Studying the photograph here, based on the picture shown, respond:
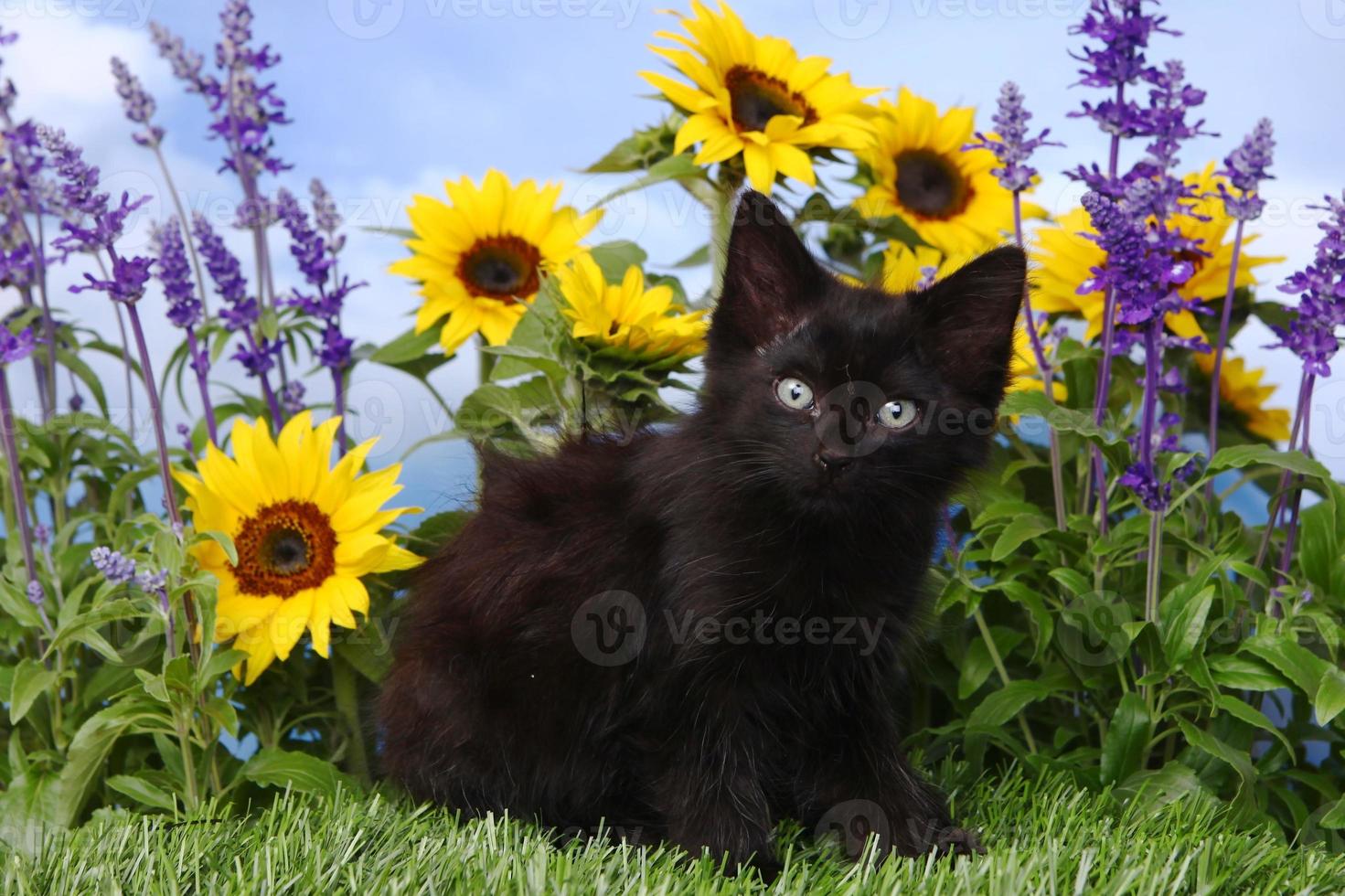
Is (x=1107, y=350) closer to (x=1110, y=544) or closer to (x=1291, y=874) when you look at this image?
(x=1110, y=544)

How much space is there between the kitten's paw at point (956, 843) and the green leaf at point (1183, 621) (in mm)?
465

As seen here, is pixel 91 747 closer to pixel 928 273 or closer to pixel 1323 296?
pixel 928 273

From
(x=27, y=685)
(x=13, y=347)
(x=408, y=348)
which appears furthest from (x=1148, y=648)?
(x=13, y=347)

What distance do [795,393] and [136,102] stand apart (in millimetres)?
1887

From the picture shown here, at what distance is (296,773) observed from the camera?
226 cm

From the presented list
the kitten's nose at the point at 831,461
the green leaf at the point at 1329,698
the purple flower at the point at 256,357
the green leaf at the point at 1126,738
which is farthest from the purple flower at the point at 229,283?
the green leaf at the point at 1329,698

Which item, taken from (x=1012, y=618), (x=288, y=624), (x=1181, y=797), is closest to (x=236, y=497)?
(x=288, y=624)

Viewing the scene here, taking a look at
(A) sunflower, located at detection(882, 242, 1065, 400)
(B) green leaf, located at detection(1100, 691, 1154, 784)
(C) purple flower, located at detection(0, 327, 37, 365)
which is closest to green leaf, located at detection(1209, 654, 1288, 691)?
(B) green leaf, located at detection(1100, 691, 1154, 784)

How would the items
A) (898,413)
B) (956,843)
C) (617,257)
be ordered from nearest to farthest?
(898,413) → (956,843) → (617,257)

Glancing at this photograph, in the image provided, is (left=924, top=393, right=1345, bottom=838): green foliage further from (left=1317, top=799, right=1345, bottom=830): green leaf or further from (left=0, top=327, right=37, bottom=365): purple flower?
(left=0, top=327, right=37, bottom=365): purple flower

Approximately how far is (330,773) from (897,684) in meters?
1.04

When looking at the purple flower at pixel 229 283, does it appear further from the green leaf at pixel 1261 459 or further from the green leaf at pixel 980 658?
the green leaf at pixel 1261 459

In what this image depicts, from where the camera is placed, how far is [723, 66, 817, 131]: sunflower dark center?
2543 millimetres

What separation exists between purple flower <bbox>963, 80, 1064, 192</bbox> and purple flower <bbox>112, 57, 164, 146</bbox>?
182 cm
